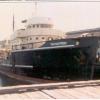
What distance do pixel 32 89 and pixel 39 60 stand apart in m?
9.79

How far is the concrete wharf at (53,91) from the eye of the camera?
460cm

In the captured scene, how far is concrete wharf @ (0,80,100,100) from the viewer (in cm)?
460

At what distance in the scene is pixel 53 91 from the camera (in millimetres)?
5027

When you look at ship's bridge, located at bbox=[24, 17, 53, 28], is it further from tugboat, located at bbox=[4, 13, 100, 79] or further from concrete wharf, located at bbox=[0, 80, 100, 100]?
concrete wharf, located at bbox=[0, 80, 100, 100]

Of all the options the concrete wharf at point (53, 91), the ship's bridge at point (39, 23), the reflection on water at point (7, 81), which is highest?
the ship's bridge at point (39, 23)

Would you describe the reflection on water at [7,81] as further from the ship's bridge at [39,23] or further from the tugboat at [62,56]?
the ship's bridge at [39,23]

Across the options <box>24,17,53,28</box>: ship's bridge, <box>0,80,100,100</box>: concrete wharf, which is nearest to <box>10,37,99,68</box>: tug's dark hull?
<box>24,17,53,28</box>: ship's bridge

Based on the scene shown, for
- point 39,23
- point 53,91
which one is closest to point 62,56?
point 39,23

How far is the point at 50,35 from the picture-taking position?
1734 centimetres

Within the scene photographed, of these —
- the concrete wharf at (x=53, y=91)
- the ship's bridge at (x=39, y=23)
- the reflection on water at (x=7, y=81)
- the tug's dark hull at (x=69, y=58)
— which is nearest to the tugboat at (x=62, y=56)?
the tug's dark hull at (x=69, y=58)

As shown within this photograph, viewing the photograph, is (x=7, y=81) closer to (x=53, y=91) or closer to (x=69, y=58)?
(x=69, y=58)

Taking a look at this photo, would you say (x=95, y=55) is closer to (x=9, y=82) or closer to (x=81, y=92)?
(x=9, y=82)

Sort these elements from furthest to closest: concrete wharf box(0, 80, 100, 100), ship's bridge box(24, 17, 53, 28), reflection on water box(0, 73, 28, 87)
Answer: ship's bridge box(24, 17, 53, 28)
reflection on water box(0, 73, 28, 87)
concrete wharf box(0, 80, 100, 100)

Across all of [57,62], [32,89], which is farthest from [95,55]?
[32,89]
